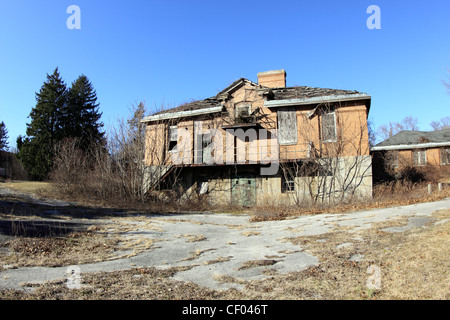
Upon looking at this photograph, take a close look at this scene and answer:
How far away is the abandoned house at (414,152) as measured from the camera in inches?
1050

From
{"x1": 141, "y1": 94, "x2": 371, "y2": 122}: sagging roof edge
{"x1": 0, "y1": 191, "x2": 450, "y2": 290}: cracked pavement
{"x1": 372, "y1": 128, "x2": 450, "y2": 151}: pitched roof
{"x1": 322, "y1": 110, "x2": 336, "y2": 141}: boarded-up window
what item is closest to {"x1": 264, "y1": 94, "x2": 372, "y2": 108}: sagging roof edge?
{"x1": 141, "y1": 94, "x2": 371, "y2": 122}: sagging roof edge

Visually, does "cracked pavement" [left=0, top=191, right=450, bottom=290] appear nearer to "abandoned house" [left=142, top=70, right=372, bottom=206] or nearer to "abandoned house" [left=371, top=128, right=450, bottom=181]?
"abandoned house" [left=142, top=70, right=372, bottom=206]

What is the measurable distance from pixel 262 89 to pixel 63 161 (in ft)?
55.3

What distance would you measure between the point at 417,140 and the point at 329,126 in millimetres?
15155

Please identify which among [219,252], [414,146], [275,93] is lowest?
[219,252]

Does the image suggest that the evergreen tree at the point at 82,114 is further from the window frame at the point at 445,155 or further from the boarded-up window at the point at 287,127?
the window frame at the point at 445,155

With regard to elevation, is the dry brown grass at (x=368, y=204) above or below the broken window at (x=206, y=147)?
below

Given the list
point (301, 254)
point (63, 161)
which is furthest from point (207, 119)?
point (301, 254)

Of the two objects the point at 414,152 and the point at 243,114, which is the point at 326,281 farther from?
the point at 414,152

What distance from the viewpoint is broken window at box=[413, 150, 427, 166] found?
89.9ft

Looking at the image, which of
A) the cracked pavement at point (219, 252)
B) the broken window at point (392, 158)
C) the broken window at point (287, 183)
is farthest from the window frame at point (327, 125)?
the broken window at point (392, 158)

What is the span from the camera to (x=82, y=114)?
40125 millimetres

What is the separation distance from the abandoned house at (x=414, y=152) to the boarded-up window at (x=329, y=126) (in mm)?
10254

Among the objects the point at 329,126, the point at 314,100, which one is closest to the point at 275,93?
the point at 314,100
